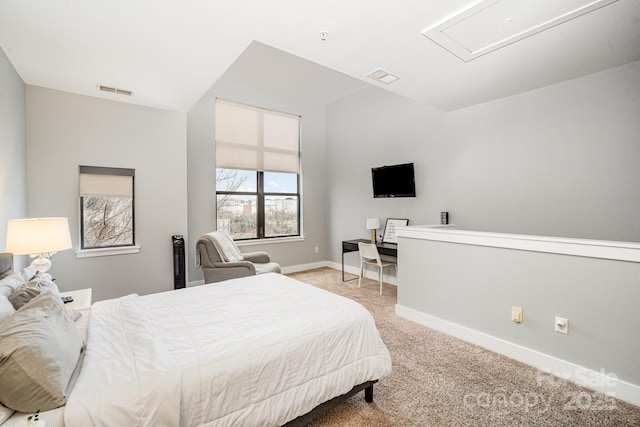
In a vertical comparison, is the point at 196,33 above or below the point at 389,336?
above

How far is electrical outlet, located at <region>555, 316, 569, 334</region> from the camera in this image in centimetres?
219

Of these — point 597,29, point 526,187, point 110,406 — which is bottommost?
point 110,406

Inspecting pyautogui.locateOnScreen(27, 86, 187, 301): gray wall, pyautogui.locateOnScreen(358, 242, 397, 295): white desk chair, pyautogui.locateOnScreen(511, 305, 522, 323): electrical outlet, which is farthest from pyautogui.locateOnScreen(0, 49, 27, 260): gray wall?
pyautogui.locateOnScreen(511, 305, 522, 323): electrical outlet

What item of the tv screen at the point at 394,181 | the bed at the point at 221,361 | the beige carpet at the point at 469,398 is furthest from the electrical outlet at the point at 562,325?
the tv screen at the point at 394,181

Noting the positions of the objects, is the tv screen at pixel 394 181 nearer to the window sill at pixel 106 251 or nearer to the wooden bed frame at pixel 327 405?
the wooden bed frame at pixel 327 405

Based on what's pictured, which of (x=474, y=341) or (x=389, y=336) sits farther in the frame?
(x=389, y=336)

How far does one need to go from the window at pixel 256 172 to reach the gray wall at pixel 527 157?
1545 mm

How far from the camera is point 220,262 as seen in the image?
142 inches

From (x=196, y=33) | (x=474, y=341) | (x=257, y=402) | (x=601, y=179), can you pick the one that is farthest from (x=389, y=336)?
(x=196, y=33)

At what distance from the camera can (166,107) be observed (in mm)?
3920

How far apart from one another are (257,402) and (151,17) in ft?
8.33

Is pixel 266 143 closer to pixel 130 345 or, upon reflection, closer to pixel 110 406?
pixel 130 345

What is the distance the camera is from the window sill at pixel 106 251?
3523 mm

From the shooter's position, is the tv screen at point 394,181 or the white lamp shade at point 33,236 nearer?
the white lamp shade at point 33,236
